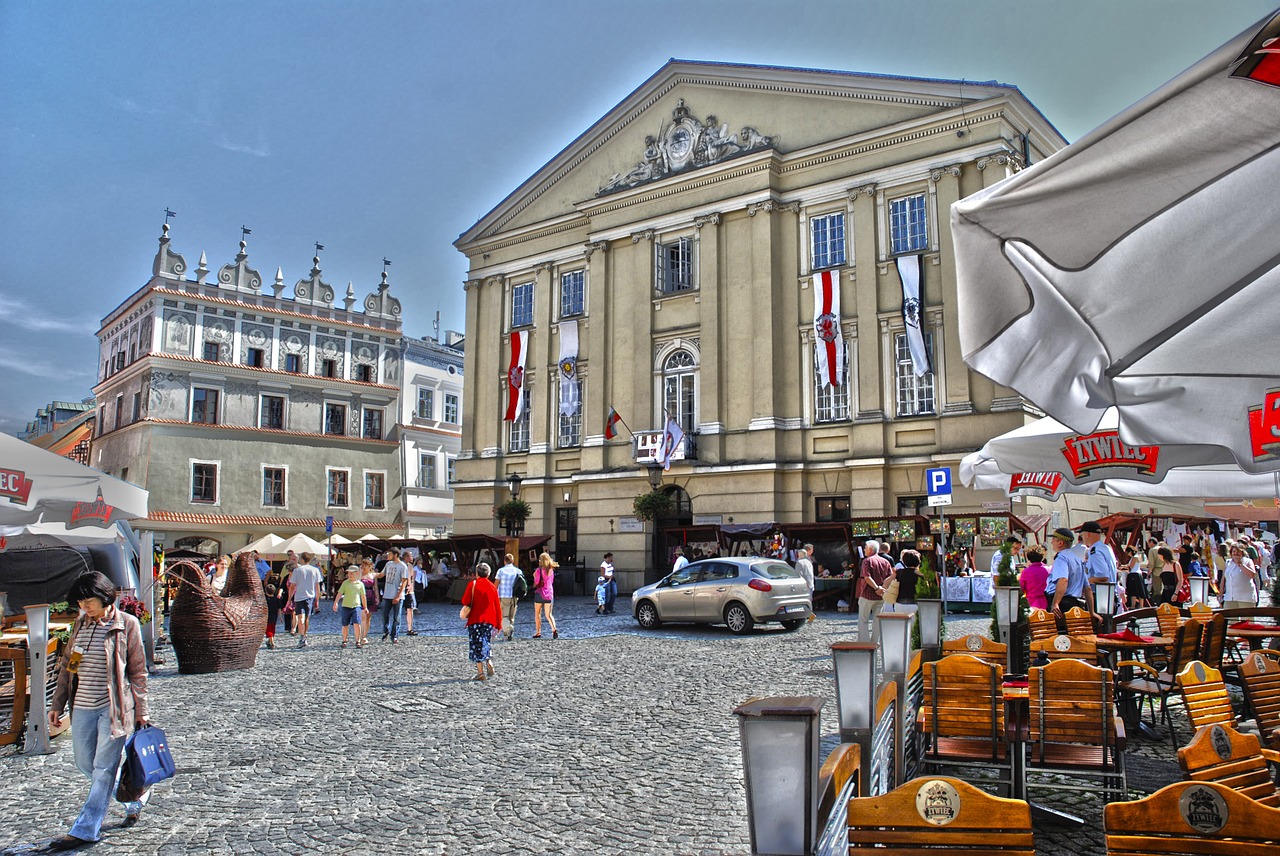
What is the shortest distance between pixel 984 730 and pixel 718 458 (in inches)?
977

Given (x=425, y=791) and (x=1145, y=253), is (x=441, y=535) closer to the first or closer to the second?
(x=425, y=791)

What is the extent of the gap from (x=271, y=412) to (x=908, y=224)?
110 feet

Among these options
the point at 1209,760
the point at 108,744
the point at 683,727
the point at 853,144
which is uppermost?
the point at 853,144

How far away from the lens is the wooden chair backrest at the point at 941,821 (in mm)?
3109

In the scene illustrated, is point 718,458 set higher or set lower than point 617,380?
lower

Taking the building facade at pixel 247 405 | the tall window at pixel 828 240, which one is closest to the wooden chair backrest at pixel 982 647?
the tall window at pixel 828 240

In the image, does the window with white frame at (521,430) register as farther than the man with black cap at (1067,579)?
Yes

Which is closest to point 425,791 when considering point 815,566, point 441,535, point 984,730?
point 984,730

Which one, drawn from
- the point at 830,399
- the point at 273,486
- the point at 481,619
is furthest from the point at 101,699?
the point at 273,486

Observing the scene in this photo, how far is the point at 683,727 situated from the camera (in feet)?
32.0

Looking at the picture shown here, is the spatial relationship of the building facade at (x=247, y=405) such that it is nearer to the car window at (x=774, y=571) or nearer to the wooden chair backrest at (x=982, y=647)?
the car window at (x=774, y=571)

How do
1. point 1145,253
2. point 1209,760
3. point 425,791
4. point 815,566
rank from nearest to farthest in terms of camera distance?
point 1145,253, point 1209,760, point 425,791, point 815,566

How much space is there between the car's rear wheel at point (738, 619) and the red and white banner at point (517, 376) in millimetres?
19433

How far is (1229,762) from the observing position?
4.14m
